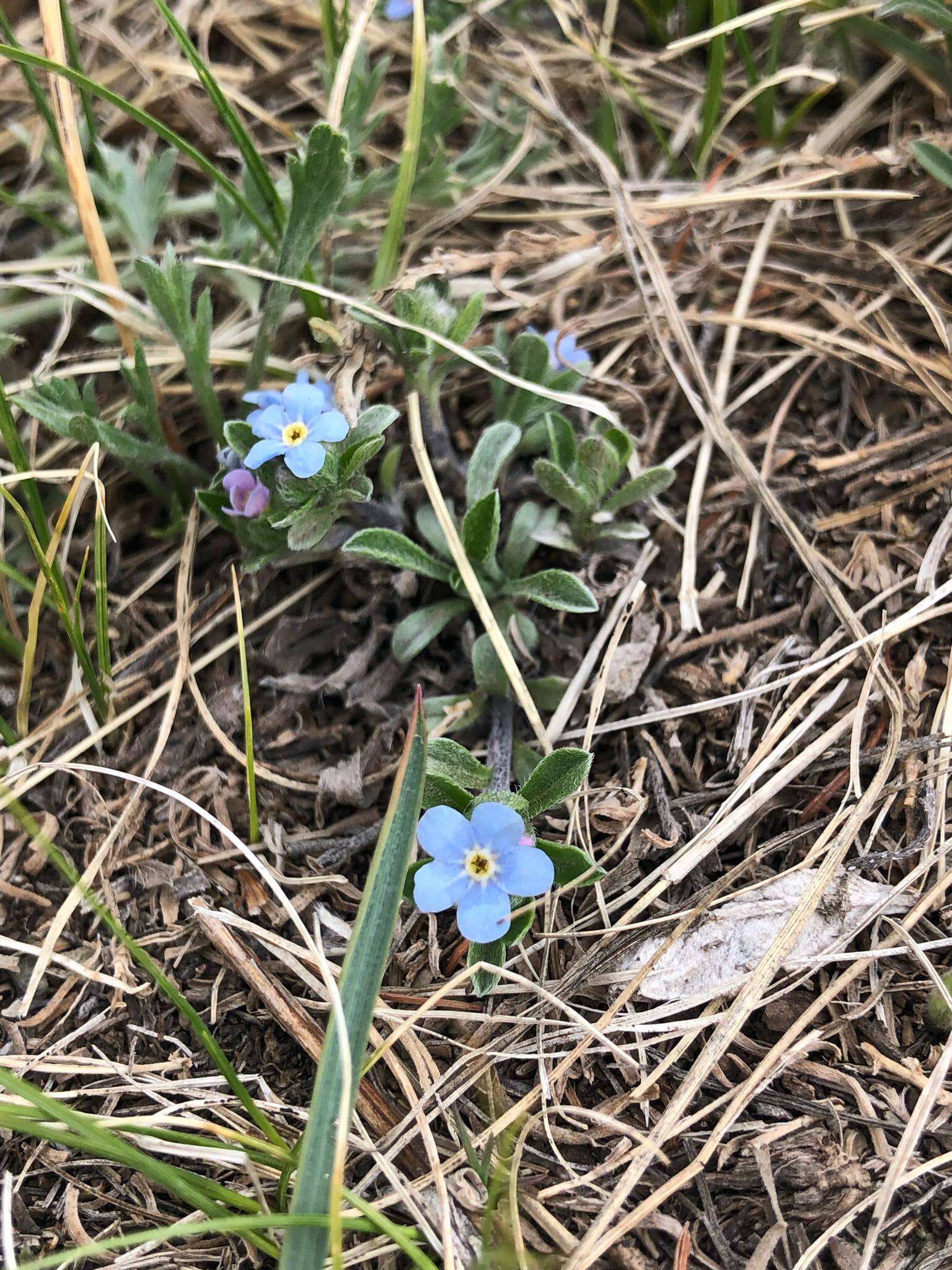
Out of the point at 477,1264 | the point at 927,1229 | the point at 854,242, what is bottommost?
the point at 927,1229

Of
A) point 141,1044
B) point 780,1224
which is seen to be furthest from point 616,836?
point 141,1044

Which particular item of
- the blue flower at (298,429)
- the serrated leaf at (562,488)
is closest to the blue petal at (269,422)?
the blue flower at (298,429)

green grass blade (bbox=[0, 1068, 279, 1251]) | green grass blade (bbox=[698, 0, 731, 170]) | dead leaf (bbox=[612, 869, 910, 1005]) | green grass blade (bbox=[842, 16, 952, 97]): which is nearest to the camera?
green grass blade (bbox=[0, 1068, 279, 1251])

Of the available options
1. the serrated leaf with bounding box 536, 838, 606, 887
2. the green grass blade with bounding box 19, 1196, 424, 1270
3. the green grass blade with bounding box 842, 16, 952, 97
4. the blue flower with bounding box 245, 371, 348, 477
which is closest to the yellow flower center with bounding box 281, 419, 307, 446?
the blue flower with bounding box 245, 371, 348, 477

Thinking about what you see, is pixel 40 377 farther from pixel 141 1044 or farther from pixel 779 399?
pixel 779 399

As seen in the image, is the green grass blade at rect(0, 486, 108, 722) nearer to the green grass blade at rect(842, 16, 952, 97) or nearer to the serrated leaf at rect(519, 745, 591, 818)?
the serrated leaf at rect(519, 745, 591, 818)
